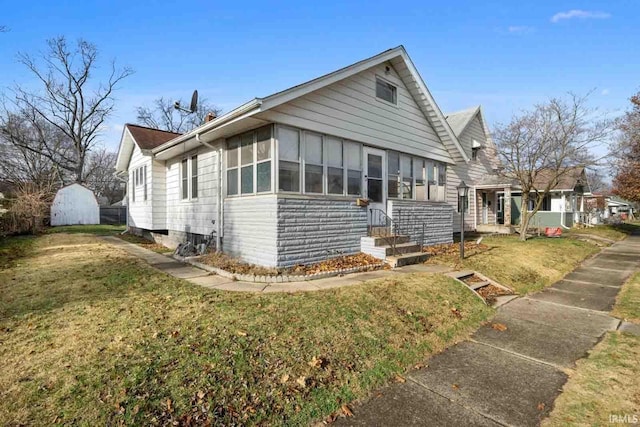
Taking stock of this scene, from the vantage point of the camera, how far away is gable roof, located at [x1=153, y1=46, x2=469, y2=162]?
696 cm

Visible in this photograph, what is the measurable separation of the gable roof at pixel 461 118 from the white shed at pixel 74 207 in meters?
30.9

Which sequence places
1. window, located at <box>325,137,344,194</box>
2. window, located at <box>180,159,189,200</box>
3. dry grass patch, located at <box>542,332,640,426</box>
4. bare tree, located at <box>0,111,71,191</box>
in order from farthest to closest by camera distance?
bare tree, located at <box>0,111,71,191</box> < window, located at <box>180,159,189,200</box> < window, located at <box>325,137,344,194</box> < dry grass patch, located at <box>542,332,640,426</box>

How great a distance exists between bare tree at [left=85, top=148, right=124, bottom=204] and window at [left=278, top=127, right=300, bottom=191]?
4807 centimetres

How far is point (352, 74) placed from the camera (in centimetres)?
871

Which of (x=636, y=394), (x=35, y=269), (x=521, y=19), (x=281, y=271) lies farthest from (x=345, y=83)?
(x=35, y=269)

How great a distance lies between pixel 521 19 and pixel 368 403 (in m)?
13.6

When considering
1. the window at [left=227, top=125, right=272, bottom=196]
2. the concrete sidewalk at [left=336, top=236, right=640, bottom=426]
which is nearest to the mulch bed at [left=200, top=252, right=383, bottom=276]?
the window at [left=227, top=125, right=272, bottom=196]

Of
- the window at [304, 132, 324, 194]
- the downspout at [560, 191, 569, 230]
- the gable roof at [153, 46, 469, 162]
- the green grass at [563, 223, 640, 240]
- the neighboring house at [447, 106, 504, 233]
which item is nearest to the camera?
the gable roof at [153, 46, 469, 162]

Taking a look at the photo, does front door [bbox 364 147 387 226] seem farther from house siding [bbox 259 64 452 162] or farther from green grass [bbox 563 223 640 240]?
green grass [bbox 563 223 640 240]

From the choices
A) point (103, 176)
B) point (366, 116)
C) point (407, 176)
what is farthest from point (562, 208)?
point (103, 176)

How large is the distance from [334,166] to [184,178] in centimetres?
656

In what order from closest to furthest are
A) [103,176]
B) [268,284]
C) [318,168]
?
[268,284] → [318,168] → [103,176]

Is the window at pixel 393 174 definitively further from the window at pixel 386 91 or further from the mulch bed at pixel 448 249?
the mulch bed at pixel 448 249

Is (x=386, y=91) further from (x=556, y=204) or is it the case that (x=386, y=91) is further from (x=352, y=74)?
(x=556, y=204)
